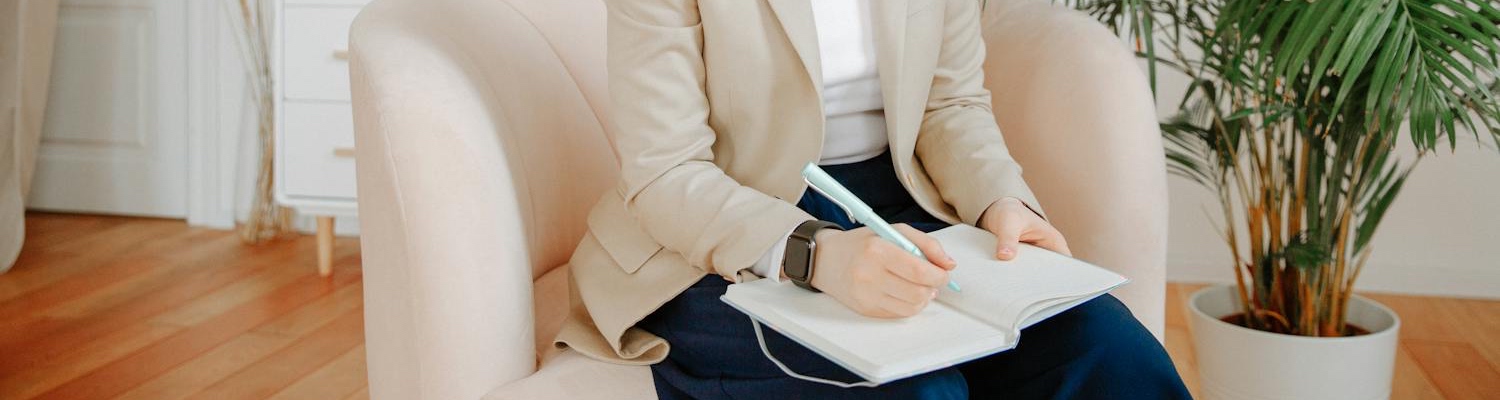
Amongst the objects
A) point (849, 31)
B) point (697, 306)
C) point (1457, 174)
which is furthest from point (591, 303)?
point (1457, 174)

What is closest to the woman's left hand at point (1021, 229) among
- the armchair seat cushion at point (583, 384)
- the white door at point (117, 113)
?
the armchair seat cushion at point (583, 384)

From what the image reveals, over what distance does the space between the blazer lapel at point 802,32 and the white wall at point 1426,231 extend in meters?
1.70

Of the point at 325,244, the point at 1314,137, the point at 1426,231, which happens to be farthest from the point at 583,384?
the point at 1426,231

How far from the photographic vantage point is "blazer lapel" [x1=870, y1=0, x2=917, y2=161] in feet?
4.13

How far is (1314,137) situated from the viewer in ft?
5.80

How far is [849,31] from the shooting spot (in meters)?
1.29

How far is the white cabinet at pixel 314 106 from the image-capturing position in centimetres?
265

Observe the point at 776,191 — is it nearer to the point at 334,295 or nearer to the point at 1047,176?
the point at 1047,176

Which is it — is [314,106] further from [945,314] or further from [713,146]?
[945,314]

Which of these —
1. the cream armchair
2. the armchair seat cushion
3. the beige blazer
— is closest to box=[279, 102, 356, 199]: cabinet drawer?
the cream armchair

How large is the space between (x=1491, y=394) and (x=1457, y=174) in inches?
26.9

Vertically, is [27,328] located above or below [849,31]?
below

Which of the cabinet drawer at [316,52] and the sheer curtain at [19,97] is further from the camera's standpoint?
the sheer curtain at [19,97]

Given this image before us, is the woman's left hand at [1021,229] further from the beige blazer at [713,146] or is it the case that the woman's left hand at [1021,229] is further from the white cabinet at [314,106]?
the white cabinet at [314,106]
